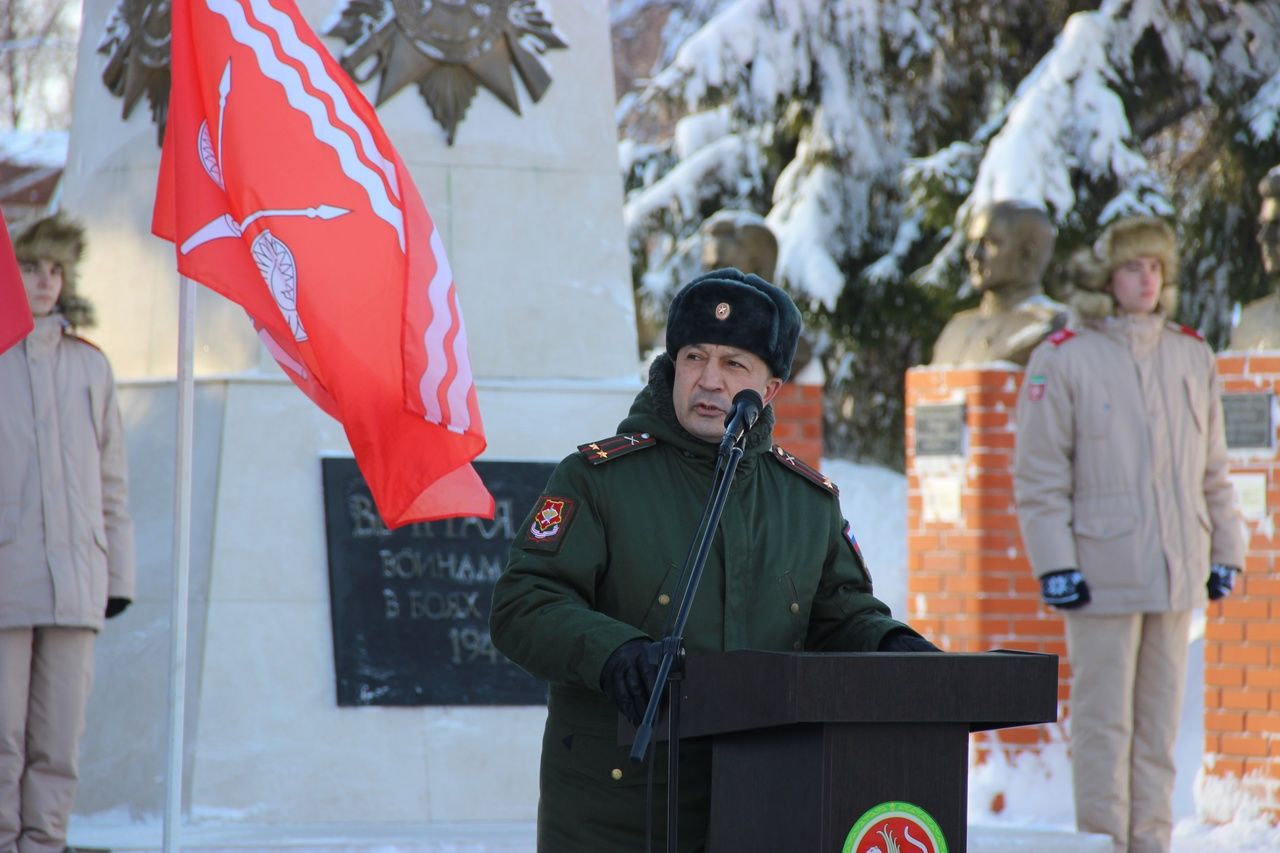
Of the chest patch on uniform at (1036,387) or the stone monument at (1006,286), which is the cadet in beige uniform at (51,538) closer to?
the chest patch on uniform at (1036,387)

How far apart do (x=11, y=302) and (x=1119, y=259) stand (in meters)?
3.55

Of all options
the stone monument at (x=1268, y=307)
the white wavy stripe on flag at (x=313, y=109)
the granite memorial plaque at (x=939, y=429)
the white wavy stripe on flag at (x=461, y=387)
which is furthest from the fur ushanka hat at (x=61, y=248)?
the stone monument at (x=1268, y=307)

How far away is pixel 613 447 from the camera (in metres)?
3.41

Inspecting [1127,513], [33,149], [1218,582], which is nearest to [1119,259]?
[1127,513]

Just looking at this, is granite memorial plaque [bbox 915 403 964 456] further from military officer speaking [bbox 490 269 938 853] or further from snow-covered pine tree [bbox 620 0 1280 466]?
snow-covered pine tree [bbox 620 0 1280 466]

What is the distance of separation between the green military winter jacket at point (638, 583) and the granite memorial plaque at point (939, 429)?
16.4 ft

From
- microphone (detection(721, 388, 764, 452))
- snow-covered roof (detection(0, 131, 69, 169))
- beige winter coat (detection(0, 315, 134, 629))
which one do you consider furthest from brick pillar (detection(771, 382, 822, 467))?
snow-covered roof (detection(0, 131, 69, 169))

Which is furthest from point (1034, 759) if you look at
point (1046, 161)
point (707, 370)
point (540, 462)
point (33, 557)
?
point (1046, 161)

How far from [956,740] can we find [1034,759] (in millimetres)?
5553

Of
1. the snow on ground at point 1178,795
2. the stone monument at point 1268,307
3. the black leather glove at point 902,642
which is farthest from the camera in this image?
the stone monument at point 1268,307

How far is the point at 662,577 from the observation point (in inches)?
132

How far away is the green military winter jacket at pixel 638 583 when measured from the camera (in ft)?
10.9

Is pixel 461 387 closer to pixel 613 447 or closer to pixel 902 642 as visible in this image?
pixel 613 447

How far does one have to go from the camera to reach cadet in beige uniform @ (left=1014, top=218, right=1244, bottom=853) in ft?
20.4
